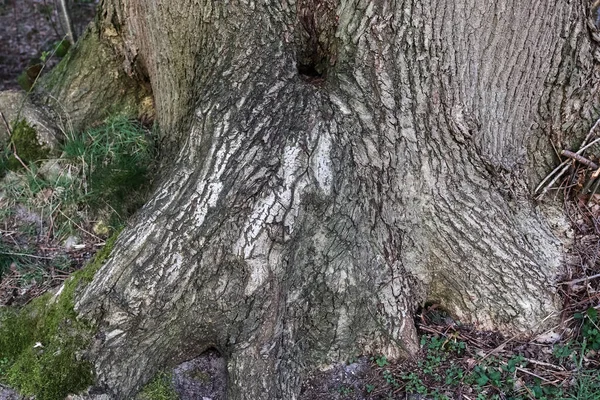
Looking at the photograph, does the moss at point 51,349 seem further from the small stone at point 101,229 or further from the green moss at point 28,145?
the green moss at point 28,145

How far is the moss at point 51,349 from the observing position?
2318 millimetres

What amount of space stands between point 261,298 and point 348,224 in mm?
536

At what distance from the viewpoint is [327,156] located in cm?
246

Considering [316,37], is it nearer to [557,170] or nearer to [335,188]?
[335,188]

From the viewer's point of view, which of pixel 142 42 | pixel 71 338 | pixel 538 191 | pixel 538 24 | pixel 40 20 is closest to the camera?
pixel 71 338

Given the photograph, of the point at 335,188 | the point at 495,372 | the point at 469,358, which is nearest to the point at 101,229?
the point at 335,188

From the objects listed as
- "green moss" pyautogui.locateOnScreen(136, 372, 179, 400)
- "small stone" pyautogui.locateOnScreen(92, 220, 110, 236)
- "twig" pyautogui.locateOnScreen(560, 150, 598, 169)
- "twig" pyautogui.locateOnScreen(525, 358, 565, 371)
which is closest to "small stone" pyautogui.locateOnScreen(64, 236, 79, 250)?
"small stone" pyautogui.locateOnScreen(92, 220, 110, 236)

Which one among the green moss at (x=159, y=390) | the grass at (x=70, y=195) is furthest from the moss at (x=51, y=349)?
the grass at (x=70, y=195)

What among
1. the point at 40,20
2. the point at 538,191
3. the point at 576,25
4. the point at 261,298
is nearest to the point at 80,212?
the point at 261,298

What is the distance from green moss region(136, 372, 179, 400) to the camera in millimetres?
2512

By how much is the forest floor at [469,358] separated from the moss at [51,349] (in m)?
0.15

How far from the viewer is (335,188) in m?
2.49

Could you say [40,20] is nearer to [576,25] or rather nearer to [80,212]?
[80,212]

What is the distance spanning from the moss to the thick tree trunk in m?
0.09
